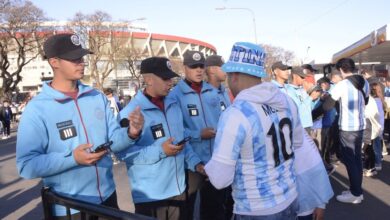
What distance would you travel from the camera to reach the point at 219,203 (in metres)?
3.99

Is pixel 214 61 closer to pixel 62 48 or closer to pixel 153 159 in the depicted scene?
pixel 153 159

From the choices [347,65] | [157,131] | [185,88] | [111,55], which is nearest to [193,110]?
[185,88]

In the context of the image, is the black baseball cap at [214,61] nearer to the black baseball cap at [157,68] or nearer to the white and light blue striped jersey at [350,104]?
the black baseball cap at [157,68]

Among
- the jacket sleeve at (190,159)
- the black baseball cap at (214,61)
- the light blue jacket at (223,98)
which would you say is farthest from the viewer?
the black baseball cap at (214,61)

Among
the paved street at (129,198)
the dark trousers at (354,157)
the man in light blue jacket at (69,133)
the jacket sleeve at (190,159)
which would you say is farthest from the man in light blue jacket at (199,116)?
the dark trousers at (354,157)

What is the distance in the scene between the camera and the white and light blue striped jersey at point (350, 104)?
5266mm

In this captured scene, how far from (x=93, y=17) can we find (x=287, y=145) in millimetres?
40085

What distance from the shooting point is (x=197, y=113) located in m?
3.92

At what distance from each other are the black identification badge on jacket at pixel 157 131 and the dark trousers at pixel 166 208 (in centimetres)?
55

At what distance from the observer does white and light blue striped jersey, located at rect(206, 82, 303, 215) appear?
7.09ft

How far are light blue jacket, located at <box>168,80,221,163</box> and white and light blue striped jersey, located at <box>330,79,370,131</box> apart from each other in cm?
218

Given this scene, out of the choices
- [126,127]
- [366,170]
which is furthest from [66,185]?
[366,170]

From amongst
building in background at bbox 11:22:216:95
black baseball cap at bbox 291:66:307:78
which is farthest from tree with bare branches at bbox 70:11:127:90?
black baseball cap at bbox 291:66:307:78

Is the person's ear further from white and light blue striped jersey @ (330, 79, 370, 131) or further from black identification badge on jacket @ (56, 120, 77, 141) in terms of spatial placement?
white and light blue striped jersey @ (330, 79, 370, 131)
